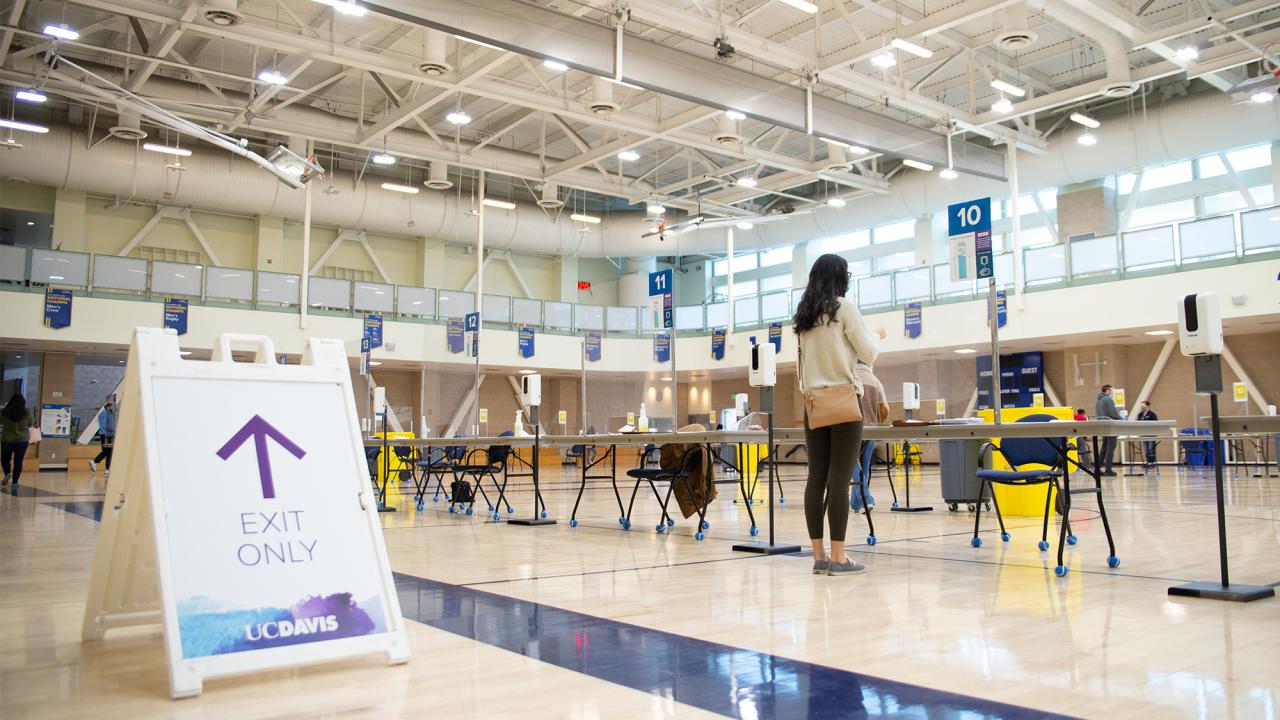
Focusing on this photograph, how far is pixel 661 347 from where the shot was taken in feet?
67.3

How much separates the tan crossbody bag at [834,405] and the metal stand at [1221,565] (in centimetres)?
127

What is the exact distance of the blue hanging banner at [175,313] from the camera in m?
15.8

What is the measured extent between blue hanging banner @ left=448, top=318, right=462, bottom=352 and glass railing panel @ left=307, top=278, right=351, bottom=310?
2020 millimetres

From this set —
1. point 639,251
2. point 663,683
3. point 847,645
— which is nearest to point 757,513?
point 847,645

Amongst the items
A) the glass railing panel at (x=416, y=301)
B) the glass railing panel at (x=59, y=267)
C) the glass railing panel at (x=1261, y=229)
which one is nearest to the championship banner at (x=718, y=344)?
the glass railing panel at (x=416, y=301)

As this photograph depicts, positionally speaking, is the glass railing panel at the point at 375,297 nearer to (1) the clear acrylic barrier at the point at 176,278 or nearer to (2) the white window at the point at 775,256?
(1) the clear acrylic barrier at the point at 176,278

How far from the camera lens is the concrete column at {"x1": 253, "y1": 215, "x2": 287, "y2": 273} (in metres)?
19.3

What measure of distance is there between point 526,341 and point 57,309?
334 inches

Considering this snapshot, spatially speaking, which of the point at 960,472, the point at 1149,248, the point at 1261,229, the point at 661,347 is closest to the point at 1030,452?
the point at 960,472

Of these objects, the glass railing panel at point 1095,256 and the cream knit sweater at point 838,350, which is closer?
the cream knit sweater at point 838,350

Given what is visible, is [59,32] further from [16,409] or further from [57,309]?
[57,309]

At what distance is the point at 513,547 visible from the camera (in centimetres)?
523

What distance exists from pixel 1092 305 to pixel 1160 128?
9.87ft

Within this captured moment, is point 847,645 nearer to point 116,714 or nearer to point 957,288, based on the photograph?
point 116,714
